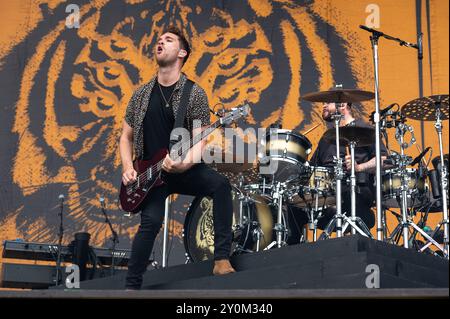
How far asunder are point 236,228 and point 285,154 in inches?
31.1

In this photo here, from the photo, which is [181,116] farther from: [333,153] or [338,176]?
[333,153]

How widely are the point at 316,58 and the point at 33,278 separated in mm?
4012

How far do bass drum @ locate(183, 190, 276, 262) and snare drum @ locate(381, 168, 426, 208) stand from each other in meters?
1.04

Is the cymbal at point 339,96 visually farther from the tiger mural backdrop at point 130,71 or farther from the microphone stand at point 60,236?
the microphone stand at point 60,236

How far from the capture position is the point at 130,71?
935cm

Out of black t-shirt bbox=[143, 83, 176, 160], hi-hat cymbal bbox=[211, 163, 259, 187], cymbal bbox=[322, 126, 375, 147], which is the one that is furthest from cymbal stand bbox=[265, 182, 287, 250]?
black t-shirt bbox=[143, 83, 176, 160]

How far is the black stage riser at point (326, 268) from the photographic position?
4.49m

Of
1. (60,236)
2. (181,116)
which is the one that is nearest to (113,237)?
(60,236)

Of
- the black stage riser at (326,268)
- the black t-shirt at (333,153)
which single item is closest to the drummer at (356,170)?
the black t-shirt at (333,153)

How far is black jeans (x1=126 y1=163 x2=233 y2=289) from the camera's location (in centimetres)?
500

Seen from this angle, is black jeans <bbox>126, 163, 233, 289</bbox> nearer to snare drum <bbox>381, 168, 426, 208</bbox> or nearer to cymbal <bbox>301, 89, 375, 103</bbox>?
cymbal <bbox>301, 89, 375, 103</bbox>
